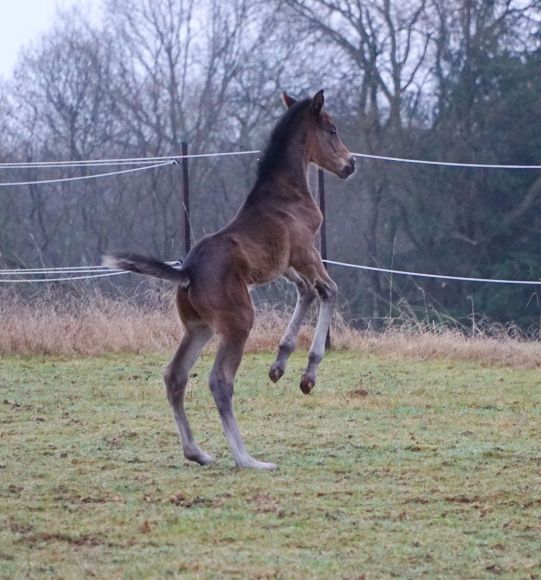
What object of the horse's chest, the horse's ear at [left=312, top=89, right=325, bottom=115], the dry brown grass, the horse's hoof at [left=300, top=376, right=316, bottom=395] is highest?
the horse's ear at [left=312, top=89, right=325, bottom=115]

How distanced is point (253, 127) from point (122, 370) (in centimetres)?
1995

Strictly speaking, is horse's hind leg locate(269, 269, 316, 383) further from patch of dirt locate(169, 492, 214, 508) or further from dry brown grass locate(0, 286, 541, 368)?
dry brown grass locate(0, 286, 541, 368)

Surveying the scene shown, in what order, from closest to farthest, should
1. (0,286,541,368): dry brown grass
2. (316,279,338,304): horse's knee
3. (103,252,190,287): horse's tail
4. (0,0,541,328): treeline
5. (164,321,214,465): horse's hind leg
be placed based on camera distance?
1. (103,252,190,287): horse's tail
2. (164,321,214,465): horse's hind leg
3. (316,279,338,304): horse's knee
4. (0,286,541,368): dry brown grass
5. (0,0,541,328): treeline

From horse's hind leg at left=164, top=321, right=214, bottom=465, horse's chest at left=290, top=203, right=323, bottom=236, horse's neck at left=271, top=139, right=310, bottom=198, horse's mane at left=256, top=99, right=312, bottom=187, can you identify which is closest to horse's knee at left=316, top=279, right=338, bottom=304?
horse's chest at left=290, top=203, right=323, bottom=236

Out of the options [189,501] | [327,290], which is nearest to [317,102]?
[327,290]

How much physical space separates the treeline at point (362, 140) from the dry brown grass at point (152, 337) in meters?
14.7

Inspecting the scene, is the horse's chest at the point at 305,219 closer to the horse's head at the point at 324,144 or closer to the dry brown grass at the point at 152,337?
the horse's head at the point at 324,144

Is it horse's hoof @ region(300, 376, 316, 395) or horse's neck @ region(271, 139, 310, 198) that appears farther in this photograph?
horse's neck @ region(271, 139, 310, 198)

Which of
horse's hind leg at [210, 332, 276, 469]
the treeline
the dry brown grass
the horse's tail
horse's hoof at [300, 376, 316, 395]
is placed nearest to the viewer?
the horse's tail

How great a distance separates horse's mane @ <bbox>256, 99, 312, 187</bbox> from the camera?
7.80m

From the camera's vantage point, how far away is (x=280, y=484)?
619cm

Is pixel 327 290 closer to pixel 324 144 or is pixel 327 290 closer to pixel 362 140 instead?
pixel 324 144

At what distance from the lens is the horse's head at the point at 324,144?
8.08m

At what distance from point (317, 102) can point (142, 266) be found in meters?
2.06
